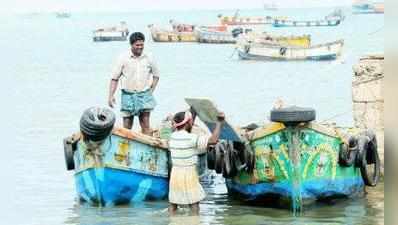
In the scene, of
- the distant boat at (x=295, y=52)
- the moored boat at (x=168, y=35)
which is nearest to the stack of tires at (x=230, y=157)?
the distant boat at (x=295, y=52)

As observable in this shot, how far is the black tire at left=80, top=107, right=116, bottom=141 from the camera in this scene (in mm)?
8070

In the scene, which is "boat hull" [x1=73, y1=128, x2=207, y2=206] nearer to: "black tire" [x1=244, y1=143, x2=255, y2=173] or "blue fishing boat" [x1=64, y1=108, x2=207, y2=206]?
"blue fishing boat" [x1=64, y1=108, x2=207, y2=206]

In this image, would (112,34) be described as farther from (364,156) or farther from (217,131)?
(217,131)

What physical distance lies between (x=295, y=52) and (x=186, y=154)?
1759 inches

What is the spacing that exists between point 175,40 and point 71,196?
65756 millimetres

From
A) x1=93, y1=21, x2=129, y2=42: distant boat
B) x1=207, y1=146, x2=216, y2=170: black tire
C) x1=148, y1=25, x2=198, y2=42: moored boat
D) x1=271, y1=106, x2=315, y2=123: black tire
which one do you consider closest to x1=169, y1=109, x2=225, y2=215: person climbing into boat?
x1=271, y1=106, x2=315, y2=123: black tire

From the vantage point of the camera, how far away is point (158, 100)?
34312mm

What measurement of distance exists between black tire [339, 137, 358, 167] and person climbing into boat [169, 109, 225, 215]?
170 centimetres

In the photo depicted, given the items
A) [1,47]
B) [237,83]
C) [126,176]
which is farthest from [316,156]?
[1,47]

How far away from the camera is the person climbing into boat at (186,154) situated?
7121mm

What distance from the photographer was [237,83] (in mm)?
43656

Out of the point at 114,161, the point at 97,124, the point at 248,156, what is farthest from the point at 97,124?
the point at 248,156

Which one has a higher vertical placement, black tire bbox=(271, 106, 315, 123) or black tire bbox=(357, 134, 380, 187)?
black tire bbox=(271, 106, 315, 123)

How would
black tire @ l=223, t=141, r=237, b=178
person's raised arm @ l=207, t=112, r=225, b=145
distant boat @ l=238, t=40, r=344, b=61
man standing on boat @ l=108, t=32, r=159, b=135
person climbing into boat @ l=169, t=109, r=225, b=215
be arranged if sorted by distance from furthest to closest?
distant boat @ l=238, t=40, r=344, b=61
man standing on boat @ l=108, t=32, r=159, b=135
black tire @ l=223, t=141, r=237, b=178
person climbing into boat @ l=169, t=109, r=225, b=215
person's raised arm @ l=207, t=112, r=225, b=145
